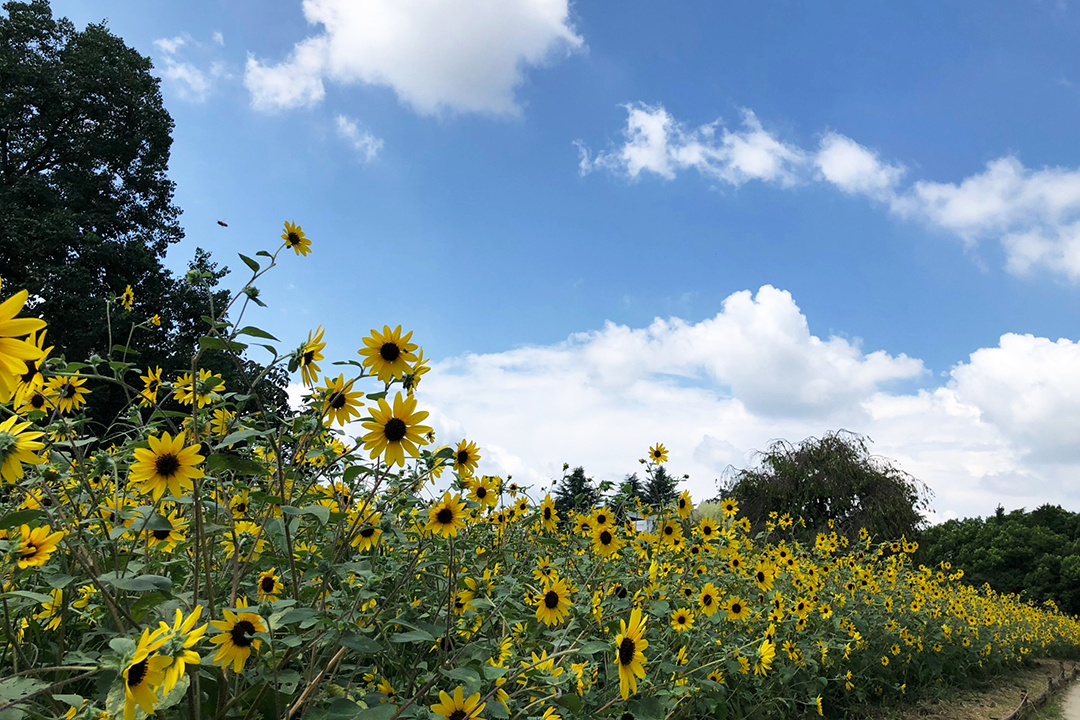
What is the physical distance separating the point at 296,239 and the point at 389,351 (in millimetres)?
871

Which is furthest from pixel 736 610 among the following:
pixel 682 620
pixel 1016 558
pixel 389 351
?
pixel 1016 558

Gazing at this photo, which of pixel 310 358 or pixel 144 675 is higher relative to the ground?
pixel 310 358

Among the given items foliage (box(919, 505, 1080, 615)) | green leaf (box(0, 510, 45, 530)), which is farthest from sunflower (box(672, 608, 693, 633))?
foliage (box(919, 505, 1080, 615))

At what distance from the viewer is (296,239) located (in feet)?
7.57

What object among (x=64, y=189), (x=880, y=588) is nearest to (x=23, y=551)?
(x=880, y=588)

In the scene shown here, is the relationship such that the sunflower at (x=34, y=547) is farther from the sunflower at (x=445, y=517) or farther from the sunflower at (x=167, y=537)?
the sunflower at (x=445, y=517)

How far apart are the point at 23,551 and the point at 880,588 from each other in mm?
6846

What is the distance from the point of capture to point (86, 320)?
1309 cm

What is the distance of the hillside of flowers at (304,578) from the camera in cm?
139

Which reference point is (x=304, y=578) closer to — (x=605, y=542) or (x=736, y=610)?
(x=605, y=542)

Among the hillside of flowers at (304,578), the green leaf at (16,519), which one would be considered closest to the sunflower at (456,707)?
Answer: the hillside of flowers at (304,578)

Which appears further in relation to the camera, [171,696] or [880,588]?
[880,588]

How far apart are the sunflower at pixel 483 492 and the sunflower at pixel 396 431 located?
0.83 metres

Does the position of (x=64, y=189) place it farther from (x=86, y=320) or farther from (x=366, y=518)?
(x=366, y=518)
